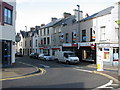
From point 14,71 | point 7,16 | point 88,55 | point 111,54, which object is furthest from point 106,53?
point 7,16

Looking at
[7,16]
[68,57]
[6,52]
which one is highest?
[7,16]

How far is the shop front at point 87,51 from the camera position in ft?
78.3

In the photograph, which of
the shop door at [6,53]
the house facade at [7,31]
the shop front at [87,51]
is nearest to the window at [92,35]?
the shop front at [87,51]

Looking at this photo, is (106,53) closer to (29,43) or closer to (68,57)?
(68,57)

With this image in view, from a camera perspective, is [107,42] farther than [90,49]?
No

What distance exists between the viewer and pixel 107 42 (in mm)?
21312

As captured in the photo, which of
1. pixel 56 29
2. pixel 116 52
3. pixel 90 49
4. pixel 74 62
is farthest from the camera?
pixel 56 29

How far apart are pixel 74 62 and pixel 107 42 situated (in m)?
5.39

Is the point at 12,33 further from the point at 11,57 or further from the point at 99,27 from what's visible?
the point at 99,27

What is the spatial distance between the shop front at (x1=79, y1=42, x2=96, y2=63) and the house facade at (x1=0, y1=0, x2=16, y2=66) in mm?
11903

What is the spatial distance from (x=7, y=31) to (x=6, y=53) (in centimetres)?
245

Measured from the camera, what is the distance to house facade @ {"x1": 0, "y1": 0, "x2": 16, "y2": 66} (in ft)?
53.2

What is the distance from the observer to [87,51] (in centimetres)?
2581

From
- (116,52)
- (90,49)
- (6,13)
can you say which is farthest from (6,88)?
(90,49)
